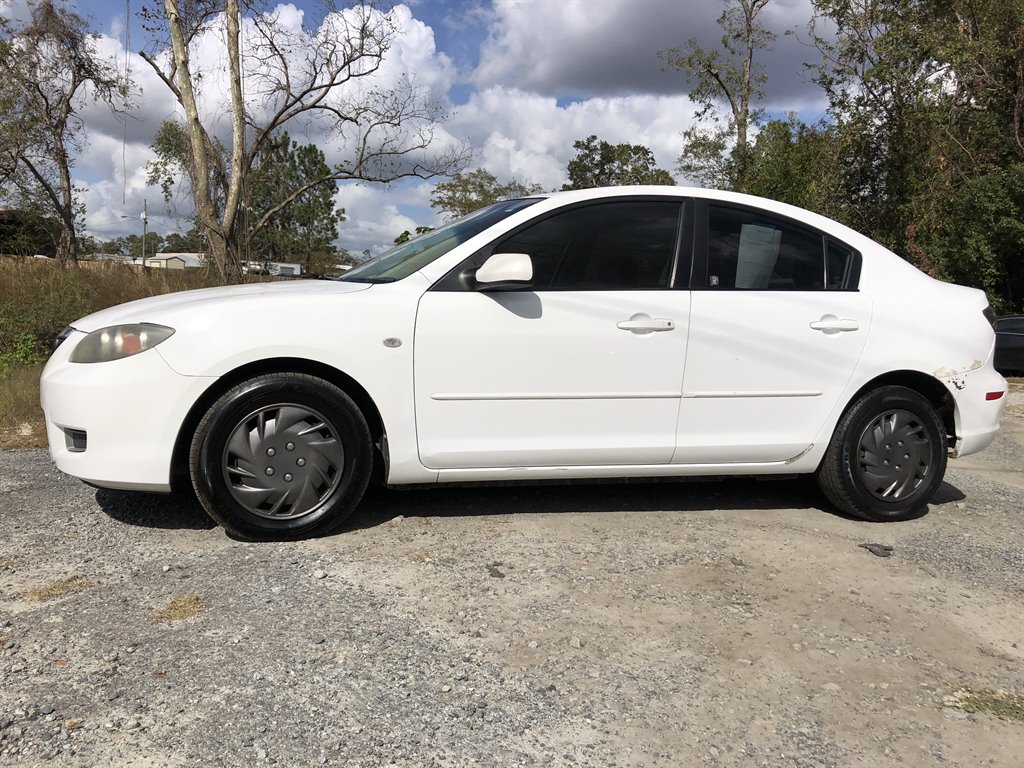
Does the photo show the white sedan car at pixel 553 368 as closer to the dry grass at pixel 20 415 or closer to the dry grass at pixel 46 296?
the dry grass at pixel 20 415

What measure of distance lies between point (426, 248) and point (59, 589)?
2257 millimetres

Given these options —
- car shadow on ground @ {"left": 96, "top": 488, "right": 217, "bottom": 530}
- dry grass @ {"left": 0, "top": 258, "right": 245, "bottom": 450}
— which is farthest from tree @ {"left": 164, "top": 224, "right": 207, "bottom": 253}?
car shadow on ground @ {"left": 96, "top": 488, "right": 217, "bottom": 530}

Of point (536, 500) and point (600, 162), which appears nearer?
point (536, 500)

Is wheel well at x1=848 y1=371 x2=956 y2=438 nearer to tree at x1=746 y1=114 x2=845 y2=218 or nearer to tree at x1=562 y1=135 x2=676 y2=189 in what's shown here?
tree at x1=746 y1=114 x2=845 y2=218

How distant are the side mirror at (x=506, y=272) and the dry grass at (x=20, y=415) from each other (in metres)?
3.80

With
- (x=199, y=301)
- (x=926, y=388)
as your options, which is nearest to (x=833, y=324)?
(x=926, y=388)

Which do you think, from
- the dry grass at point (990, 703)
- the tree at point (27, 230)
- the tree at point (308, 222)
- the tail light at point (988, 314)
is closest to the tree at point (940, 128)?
the tail light at point (988, 314)

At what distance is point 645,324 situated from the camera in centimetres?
360

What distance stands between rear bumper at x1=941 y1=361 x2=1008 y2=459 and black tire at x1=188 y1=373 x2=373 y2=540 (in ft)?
10.6

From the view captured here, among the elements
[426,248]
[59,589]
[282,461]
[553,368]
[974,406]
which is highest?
[426,248]

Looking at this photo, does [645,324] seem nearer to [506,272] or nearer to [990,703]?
[506,272]

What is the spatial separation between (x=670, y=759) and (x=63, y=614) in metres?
2.19

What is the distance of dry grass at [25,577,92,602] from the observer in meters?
2.80

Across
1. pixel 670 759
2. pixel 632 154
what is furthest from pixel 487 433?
pixel 632 154
